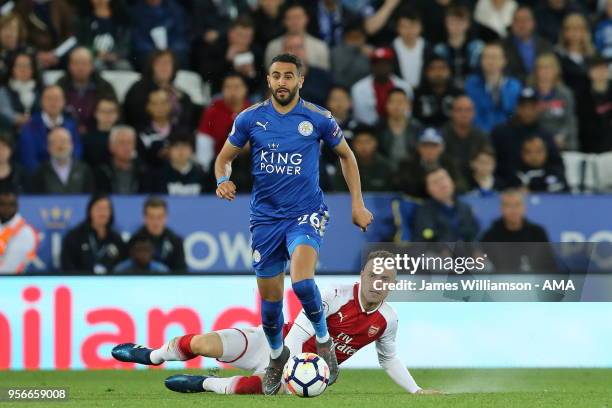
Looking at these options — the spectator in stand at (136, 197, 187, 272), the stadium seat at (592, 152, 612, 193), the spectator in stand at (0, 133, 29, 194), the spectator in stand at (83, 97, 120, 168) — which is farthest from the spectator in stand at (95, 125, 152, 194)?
the stadium seat at (592, 152, 612, 193)

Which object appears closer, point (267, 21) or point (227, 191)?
point (227, 191)

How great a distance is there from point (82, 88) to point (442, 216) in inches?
170

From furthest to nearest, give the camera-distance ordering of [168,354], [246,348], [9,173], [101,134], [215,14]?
[215,14], [101,134], [9,173], [246,348], [168,354]

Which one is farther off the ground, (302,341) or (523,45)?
(523,45)

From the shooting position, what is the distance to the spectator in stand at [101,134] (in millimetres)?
15812

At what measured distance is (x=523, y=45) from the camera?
1778 centimetres

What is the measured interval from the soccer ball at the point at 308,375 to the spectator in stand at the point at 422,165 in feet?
18.7

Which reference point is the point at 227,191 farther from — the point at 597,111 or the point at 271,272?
the point at 597,111

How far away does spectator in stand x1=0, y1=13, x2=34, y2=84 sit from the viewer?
16578mm

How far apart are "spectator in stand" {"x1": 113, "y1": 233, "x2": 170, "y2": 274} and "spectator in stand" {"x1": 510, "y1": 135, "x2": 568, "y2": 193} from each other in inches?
160

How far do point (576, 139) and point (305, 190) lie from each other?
780 centimetres


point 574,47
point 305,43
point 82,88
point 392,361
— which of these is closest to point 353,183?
point 392,361

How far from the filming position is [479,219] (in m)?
15.1

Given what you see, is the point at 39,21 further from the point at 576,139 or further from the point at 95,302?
the point at 576,139
